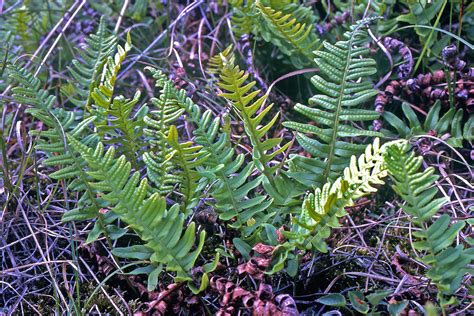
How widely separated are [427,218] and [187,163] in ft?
2.09

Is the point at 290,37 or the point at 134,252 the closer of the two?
the point at 134,252

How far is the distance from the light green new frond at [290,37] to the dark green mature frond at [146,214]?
0.82 metres

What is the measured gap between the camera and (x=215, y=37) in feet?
8.61

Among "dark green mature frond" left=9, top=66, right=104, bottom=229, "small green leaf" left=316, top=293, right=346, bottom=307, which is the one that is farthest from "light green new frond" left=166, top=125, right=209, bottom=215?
"small green leaf" left=316, top=293, right=346, bottom=307

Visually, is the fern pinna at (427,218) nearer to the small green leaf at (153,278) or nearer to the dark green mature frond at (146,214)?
the dark green mature frond at (146,214)

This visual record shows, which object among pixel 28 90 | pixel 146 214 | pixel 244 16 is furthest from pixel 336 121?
pixel 28 90

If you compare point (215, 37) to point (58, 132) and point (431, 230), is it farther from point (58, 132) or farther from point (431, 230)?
point (431, 230)

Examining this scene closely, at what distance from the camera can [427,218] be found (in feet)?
4.85

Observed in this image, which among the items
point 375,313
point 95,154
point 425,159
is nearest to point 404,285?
point 375,313

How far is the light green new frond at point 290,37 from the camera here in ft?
7.19

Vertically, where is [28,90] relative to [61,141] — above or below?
above

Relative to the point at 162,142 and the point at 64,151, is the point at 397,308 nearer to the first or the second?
the point at 162,142

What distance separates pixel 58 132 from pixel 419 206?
41.2 inches

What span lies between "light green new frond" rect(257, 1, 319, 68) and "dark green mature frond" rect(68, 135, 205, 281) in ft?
2.71
